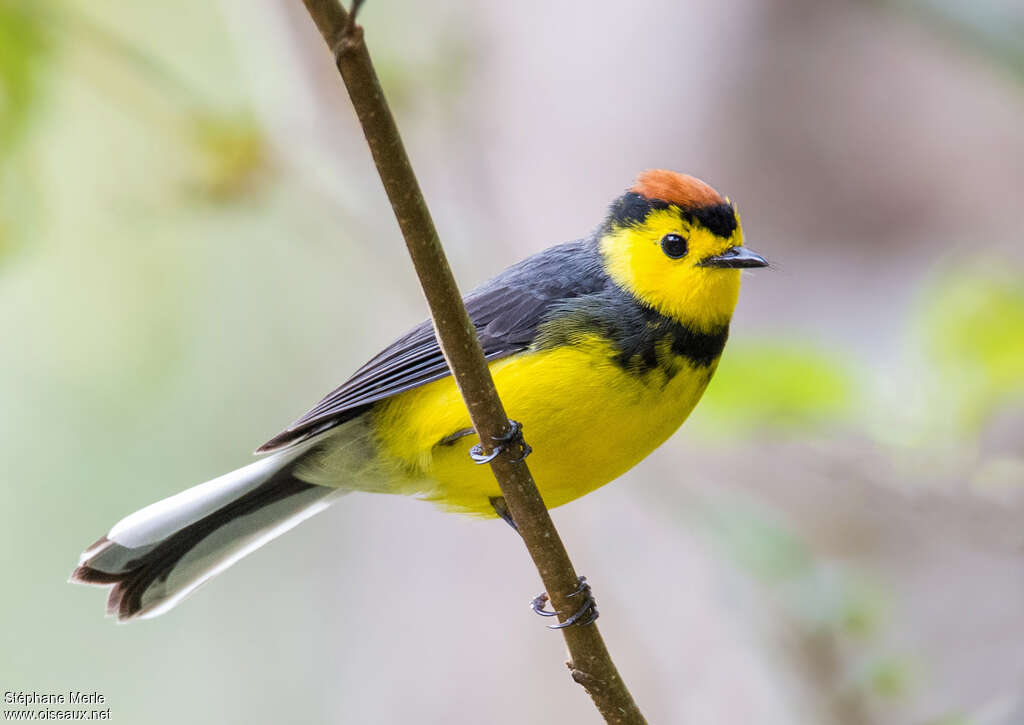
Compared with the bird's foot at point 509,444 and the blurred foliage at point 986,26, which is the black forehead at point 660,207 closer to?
the blurred foliage at point 986,26

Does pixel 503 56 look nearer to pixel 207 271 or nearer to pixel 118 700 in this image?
pixel 207 271

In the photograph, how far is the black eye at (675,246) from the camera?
3574 mm

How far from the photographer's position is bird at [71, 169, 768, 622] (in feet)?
10.8

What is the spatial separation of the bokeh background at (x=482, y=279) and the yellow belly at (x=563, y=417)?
417 millimetres

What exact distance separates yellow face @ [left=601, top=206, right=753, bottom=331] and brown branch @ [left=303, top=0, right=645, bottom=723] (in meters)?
1.01

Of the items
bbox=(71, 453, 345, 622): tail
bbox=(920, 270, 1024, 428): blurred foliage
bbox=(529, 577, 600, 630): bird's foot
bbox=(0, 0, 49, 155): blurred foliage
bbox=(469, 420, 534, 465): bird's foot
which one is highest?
bbox=(0, 0, 49, 155): blurred foliage

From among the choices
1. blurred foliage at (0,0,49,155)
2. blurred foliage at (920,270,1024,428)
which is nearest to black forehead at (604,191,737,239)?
blurred foliage at (920,270,1024,428)

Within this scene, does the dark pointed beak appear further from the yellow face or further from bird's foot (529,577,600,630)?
bird's foot (529,577,600,630)

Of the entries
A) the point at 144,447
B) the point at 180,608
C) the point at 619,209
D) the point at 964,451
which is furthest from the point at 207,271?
the point at 964,451

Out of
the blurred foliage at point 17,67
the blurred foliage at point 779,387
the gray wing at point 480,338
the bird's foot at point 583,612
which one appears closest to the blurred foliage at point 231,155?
the blurred foliage at point 17,67

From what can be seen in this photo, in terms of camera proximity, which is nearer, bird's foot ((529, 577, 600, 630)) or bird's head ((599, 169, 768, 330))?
bird's foot ((529, 577, 600, 630))

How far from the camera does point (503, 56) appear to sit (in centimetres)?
645

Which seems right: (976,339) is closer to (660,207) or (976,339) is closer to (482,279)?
(660,207)

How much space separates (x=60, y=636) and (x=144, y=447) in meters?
1.35
